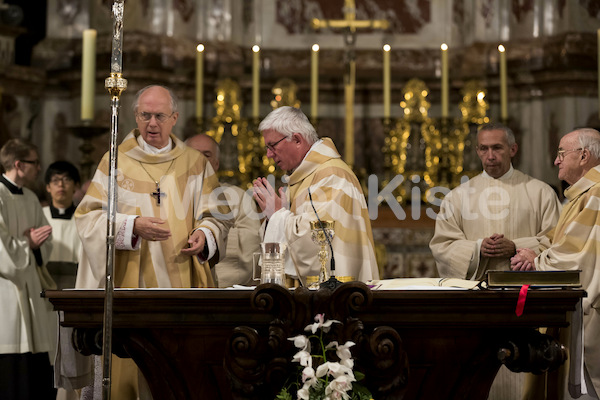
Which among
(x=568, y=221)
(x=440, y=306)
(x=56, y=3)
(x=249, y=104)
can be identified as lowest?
(x=440, y=306)

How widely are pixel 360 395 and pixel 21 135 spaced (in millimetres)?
4724

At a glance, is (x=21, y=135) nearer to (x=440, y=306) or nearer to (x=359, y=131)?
(x=359, y=131)

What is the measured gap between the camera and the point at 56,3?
818 cm

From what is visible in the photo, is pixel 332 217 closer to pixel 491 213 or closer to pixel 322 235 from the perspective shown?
pixel 322 235

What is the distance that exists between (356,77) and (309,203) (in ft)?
11.2

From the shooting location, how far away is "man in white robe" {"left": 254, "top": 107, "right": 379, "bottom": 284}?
4.93 m

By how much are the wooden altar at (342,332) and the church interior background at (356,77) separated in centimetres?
320

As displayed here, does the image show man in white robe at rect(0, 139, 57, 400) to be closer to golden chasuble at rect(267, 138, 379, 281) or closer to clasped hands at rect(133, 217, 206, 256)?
clasped hands at rect(133, 217, 206, 256)

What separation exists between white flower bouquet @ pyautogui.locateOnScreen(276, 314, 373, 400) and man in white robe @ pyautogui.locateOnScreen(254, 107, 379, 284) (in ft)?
3.03

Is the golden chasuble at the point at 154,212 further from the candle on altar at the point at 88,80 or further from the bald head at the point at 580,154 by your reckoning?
the bald head at the point at 580,154

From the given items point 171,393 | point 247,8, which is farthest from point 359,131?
point 171,393

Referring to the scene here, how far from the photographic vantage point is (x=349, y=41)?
7.74 metres

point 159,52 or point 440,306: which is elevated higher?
point 159,52

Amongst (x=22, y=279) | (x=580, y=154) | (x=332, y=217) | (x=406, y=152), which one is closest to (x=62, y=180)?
(x=22, y=279)
